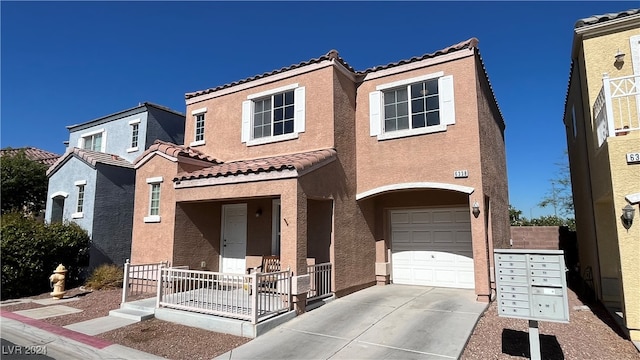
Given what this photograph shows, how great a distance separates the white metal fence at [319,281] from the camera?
31.5ft

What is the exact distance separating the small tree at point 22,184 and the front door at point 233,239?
1282 cm

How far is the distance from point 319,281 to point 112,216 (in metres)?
10.9

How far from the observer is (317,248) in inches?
425

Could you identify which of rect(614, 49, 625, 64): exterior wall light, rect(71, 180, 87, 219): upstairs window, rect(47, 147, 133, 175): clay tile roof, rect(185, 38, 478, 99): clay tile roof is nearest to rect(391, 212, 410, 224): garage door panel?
rect(185, 38, 478, 99): clay tile roof

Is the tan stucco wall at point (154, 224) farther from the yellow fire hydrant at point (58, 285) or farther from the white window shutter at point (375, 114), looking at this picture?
the white window shutter at point (375, 114)

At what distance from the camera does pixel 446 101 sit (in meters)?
11.0

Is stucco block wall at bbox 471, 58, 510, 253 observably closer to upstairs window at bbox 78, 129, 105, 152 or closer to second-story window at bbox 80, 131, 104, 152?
upstairs window at bbox 78, 129, 105, 152

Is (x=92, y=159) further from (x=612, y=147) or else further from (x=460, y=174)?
(x=612, y=147)

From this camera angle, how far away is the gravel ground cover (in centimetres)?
643

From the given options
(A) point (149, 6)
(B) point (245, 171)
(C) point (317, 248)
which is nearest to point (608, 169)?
(C) point (317, 248)

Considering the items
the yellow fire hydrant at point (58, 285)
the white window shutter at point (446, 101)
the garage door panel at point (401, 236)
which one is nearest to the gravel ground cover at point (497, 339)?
the yellow fire hydrant at point (58, 285)

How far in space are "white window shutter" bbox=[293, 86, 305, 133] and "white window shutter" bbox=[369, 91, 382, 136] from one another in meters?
2.33

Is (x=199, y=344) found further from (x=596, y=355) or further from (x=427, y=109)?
(x=427, y=109)

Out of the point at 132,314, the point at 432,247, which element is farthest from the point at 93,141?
the point at 432,247
